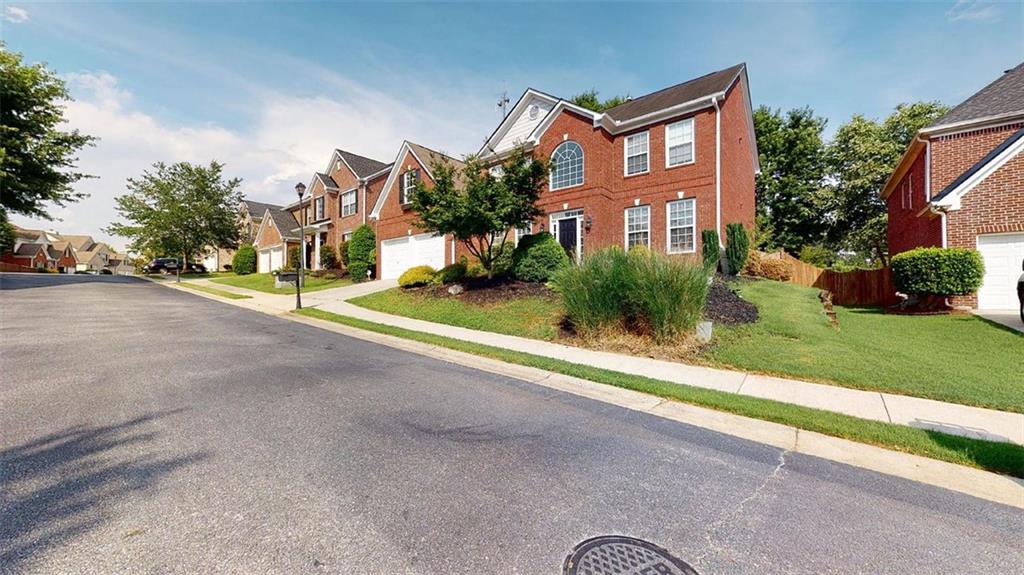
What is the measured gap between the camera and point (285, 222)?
33.2 meters

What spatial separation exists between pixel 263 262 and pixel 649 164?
33.0 m

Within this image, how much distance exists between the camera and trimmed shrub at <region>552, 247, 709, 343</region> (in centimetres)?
795

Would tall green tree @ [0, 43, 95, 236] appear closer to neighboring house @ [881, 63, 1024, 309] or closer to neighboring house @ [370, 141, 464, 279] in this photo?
neighboring house @ [370, 141, 464, 279]

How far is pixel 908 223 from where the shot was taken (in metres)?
15.9

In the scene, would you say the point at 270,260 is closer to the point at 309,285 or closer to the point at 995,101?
the point at 309,285

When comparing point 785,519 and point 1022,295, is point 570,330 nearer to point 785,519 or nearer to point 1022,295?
point 785,519

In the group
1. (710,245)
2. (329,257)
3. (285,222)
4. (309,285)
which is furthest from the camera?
(285,222)

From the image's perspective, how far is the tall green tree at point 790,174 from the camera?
2897 centimetres

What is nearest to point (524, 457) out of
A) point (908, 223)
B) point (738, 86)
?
point (738, 86)

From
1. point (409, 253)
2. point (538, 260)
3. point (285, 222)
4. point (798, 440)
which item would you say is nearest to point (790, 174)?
point (538, 260)

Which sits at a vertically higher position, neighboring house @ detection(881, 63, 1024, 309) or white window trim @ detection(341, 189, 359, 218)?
white window trim @ detection(341, 189, 359, 218)

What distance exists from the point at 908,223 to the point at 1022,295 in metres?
8.64

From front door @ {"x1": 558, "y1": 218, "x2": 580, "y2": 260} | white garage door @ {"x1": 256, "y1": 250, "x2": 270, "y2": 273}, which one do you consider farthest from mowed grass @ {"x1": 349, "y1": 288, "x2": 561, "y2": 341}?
white garage door @ {"x1": 256, "y1": 250, "x2": 270, "y2": 273}

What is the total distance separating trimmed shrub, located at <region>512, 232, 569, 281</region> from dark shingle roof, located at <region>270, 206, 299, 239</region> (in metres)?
25.5
